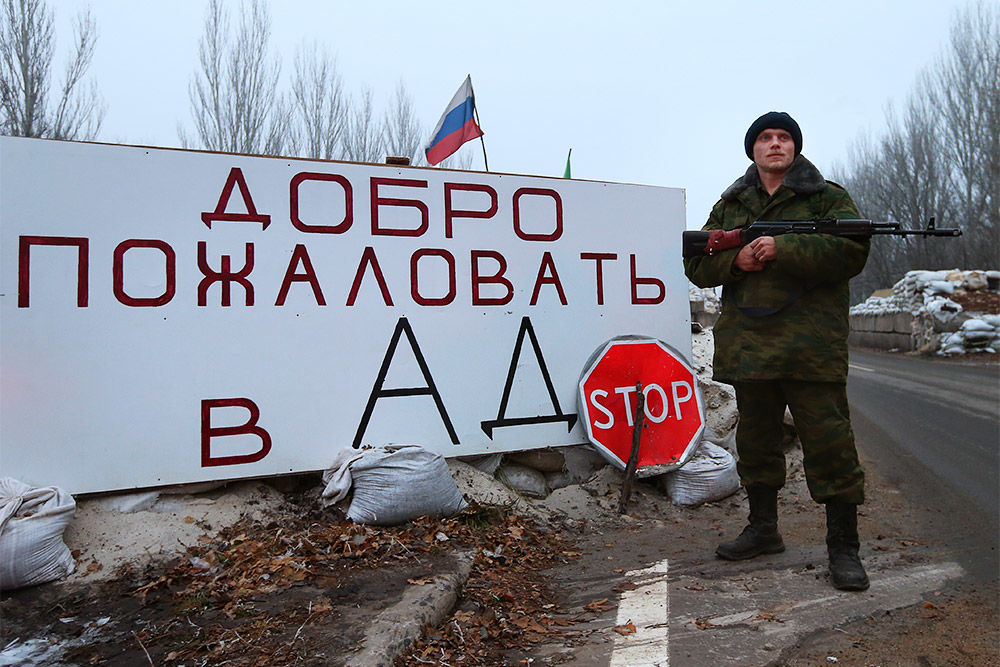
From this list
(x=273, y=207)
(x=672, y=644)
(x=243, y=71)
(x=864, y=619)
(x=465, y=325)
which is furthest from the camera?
(x=243, y=71)

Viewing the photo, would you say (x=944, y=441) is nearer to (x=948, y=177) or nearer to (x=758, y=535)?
(x=758, y=535)

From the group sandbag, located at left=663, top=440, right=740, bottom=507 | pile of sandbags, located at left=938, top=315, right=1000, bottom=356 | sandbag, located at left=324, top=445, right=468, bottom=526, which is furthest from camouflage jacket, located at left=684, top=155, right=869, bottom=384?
pile of sandbags, located at left=938, top=315, right=1000, bottom=356

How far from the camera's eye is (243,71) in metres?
17.2

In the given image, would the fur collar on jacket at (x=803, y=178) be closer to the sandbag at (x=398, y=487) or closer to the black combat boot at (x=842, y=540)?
the black combat boot at (x=842, y=540)

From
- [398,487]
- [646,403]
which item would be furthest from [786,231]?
[398,487]

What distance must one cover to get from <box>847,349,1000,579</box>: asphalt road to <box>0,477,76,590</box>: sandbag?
376 cm

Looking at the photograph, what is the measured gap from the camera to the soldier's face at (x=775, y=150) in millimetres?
2861

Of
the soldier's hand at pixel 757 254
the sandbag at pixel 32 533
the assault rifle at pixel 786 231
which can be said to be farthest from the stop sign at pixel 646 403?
the sandbag at pixel 32 533

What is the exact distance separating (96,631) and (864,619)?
8.61 ft

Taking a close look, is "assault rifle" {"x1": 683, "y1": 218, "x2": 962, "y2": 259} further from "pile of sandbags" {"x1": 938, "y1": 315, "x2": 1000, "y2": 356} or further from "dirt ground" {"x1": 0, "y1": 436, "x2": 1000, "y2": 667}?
"pile of sandbags" {"x1": 938, "y1": 315, "x2": 1000, "y2": 356}

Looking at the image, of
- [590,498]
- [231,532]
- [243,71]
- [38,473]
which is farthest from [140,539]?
[243,71]

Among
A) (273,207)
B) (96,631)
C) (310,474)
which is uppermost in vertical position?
(273,207)

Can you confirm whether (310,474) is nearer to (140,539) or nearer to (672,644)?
(140,539)

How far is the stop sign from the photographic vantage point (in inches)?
159
